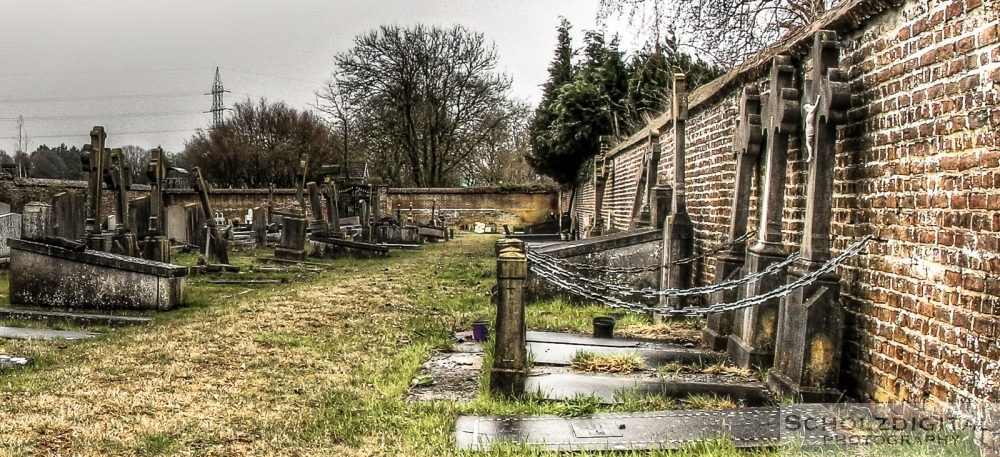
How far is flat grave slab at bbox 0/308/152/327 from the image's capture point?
8.10 meters

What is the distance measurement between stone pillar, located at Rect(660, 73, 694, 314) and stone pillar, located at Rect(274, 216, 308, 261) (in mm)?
10392

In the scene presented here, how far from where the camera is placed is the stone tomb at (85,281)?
357 inches

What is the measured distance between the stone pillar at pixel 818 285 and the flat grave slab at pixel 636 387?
0.19 m

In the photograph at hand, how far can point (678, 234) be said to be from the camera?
8414 millimetres

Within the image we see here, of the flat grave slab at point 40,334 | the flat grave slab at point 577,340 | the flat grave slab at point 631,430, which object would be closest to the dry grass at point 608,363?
the flat grave slab at point 577,340

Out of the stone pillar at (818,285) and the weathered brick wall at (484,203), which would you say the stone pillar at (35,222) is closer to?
the stone pillar at (818,285)

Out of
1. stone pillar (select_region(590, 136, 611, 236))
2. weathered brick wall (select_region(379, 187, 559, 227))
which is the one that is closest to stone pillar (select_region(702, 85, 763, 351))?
stone pillar (select_region(590, 136, 611, 236))

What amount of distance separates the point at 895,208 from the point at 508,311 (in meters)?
2.36

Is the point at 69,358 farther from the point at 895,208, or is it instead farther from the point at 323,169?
the point at 323,169

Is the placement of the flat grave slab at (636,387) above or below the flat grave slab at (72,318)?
above

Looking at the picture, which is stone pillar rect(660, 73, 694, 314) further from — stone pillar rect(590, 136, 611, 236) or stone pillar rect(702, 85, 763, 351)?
stone pillar rect(590, 136, 611, 236)

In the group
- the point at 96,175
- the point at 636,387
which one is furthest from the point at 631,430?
the point at 96,175

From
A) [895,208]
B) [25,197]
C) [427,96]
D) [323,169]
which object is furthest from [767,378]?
[427,96]

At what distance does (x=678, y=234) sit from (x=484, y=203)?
30.5m
